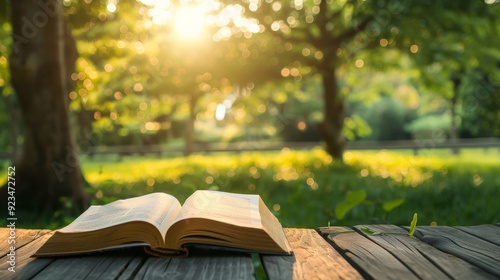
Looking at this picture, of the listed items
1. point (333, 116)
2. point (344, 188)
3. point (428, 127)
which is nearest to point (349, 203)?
point (344, 188)

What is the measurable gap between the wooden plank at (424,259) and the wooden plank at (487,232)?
243mm

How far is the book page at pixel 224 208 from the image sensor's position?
173cm

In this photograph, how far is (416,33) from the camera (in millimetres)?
9250

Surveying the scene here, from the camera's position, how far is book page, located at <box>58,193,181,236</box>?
5.67 feet

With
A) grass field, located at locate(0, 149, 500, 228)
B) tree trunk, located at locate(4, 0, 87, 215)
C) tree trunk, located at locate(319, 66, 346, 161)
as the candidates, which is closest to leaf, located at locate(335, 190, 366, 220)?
grass field, located at locate(0, 149, 500, 228)

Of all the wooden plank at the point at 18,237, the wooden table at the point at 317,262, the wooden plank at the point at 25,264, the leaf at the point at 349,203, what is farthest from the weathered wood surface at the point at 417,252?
the wooden plank at the point at 18,237

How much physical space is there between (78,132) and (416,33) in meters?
8.41

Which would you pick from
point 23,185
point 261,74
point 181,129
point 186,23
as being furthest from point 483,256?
point 181,129

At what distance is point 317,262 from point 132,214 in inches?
23.5

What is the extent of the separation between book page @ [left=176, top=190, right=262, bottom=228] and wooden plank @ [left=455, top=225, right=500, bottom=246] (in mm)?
798

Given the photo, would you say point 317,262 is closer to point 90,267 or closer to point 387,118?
point 90,267

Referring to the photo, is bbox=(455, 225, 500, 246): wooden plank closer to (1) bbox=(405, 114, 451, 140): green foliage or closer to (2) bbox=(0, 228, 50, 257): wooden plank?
(2) bbox=(0, 228, 50, 257): wooden plank

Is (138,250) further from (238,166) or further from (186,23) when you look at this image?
(238,166)

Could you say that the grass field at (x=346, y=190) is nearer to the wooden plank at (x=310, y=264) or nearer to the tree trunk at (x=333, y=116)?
the tree trunk at (x=333, y=116)
